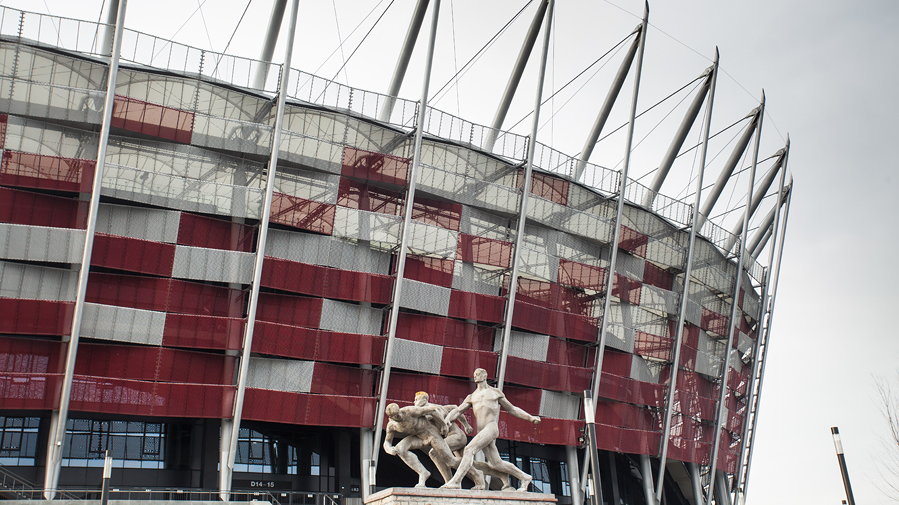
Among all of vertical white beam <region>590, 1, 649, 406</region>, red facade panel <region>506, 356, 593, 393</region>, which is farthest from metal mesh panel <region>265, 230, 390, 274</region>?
vertical white beam <region>590, 1, 649, 406</region>

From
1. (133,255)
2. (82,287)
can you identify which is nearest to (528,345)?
(133,255)

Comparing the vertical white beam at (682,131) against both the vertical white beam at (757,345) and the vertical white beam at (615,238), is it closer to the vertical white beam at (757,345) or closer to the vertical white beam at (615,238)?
the vertical white beam at (615,238)

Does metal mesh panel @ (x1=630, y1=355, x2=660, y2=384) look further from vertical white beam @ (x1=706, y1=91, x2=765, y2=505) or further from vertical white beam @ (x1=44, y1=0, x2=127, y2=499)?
vertical white beam @ (x1=44, y1=0, x2=127, y2=499)

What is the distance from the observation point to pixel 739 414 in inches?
2800

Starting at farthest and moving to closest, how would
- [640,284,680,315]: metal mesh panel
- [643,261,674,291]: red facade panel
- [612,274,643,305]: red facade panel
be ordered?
[643,261,674,291]: red facade panel → [640,284,680,315]: metal mesh panel → [612,274,643,305]: red facade panel

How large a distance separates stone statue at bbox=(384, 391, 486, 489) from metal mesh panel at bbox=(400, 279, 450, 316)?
1989 centimetres

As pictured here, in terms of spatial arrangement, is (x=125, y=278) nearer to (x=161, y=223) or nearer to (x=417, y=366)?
(x=161, y=223)

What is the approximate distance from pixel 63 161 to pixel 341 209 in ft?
38.3

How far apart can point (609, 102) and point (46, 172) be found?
97.3 feet

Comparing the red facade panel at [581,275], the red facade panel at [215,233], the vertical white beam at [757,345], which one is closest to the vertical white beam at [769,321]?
the vertical white beam at [757,345]

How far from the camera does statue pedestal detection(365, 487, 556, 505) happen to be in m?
26.1

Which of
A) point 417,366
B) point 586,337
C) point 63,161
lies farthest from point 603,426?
point 63,161

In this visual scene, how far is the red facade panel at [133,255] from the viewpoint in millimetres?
42688

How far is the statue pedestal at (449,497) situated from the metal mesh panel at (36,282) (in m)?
19.6
